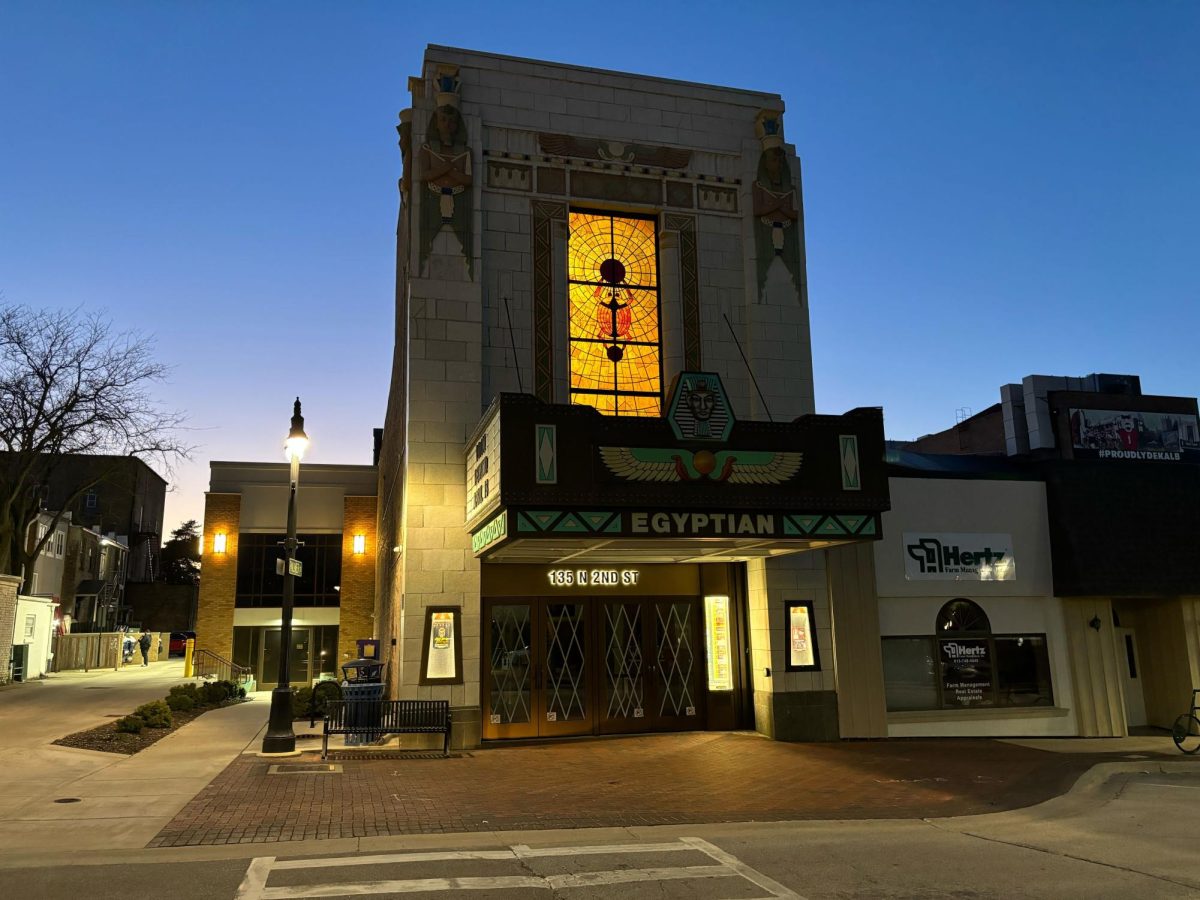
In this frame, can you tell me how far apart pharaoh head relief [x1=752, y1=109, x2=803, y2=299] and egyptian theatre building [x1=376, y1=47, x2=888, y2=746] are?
52 millimetres

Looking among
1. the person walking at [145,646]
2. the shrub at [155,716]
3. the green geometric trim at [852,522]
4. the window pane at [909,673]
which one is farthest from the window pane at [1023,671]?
the person walking at [145,646]

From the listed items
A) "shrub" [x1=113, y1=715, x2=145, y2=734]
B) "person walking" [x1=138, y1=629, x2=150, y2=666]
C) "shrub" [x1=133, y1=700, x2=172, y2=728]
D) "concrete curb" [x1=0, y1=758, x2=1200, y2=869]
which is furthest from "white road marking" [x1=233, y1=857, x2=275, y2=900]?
"person walking" [x1=138, y1=629, x2=150, y2=666]

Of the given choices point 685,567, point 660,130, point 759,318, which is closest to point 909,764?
point 685,567

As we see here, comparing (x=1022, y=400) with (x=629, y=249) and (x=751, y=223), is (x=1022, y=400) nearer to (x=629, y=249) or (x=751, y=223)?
(x=751, y=223)

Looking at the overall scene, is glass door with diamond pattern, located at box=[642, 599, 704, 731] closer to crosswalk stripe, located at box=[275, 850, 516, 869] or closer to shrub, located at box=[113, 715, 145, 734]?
shrub, located at box=[113, 715, 145, 734]

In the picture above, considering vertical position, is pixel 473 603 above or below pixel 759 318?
below

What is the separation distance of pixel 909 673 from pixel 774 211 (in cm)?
1072

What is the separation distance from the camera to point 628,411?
65.5ft

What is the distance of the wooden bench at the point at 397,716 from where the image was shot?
1655 cm

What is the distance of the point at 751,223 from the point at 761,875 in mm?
15374

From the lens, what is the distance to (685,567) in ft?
65.5

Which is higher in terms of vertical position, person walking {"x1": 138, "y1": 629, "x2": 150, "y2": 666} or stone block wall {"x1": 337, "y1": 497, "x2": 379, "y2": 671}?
→ stone block wall {"x1": 337, "y1": 497, "x2": 379, "y2": 671}

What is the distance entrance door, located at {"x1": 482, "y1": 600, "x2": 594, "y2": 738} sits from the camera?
18.3 m

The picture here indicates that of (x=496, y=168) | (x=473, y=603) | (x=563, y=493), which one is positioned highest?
(x=496, y=168)
